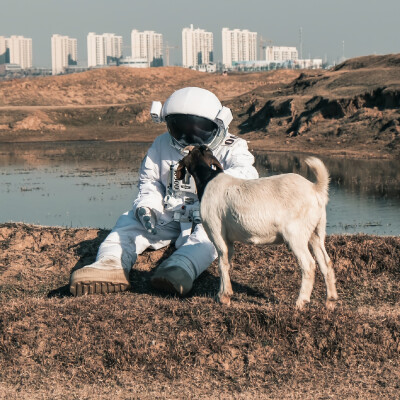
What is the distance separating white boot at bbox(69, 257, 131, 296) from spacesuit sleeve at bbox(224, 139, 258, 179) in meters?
1.66

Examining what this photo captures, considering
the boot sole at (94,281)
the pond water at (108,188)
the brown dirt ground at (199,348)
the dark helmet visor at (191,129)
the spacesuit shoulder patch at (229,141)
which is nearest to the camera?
the brown dirt ground at (199,348)

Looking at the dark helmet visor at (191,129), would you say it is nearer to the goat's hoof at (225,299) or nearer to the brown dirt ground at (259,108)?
the goat's hoof at (225,299)

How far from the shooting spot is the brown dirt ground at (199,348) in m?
5.20

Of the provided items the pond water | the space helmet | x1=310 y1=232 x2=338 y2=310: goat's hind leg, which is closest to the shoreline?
the pond water

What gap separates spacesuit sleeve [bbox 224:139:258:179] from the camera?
809cm

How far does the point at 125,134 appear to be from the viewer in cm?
4838

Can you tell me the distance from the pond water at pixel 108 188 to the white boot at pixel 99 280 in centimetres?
664

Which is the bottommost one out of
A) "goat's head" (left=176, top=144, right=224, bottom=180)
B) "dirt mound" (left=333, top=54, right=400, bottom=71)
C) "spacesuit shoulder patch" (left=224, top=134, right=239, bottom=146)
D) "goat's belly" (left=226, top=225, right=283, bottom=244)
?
"goat's belly" (left=226, top=225, right=283, bottom=244)

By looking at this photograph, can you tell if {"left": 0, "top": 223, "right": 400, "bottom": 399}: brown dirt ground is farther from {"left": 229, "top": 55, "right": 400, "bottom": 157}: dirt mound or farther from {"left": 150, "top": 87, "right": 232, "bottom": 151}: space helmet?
{"left": 229, "top": 55, "right": 400, "bottom": 157}: dirt mound

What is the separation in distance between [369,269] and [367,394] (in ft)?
11.2

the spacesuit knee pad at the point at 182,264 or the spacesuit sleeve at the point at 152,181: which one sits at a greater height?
the spacesuit sleeve at the point at 152,181

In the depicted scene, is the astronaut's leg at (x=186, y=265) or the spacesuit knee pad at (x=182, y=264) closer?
the astronaut's leg at (x=186, y=265)

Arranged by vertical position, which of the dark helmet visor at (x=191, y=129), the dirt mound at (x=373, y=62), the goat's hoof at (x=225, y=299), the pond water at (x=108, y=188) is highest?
the dirt mound at (x=373, y=62)

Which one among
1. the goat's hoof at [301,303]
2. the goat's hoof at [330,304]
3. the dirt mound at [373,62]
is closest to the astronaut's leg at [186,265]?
the goat's hoof at [301,303]
